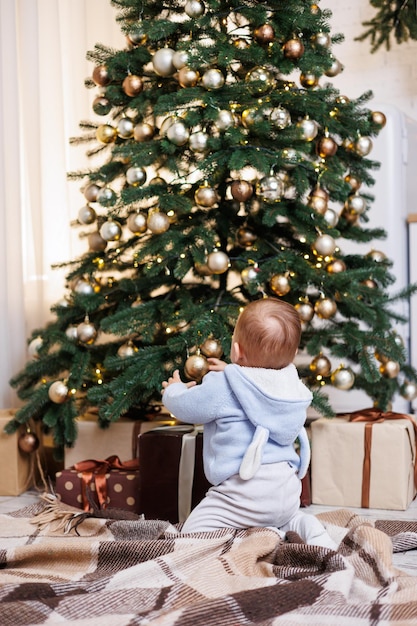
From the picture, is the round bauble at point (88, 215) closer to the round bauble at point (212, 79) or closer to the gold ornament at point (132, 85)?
the gold ornament at point (132, 85)

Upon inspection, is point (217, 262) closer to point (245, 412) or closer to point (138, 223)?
point (138, 223)

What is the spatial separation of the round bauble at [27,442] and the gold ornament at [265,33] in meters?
1.33

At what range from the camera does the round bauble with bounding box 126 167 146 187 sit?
224 cm

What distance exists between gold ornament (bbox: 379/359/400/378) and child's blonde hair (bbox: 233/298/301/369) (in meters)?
0.77

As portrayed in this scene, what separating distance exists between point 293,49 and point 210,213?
0.50m

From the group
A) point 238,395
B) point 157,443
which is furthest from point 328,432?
point 238,395

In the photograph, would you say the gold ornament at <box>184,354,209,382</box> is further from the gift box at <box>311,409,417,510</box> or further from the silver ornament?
the silver ornament

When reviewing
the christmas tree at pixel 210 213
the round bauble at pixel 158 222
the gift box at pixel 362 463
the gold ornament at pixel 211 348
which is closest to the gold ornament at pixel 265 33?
the christmas tree at pixel 210 213

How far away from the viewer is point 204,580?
134 cm

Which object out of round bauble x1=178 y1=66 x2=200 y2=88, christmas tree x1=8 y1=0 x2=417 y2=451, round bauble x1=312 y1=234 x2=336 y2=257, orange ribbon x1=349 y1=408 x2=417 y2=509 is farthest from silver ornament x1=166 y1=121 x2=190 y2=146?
orange ribbon x1=349 y1=408 x2=417 y2=509

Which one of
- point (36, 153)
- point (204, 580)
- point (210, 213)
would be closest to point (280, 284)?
point (210, 213)

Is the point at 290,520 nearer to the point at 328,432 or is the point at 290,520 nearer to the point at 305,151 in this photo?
the point at 328,432

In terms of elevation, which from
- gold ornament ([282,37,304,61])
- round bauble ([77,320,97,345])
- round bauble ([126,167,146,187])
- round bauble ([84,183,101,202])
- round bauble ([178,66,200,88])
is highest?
gold ornament ([282,37,304,61])

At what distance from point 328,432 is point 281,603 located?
1043 millimetres
